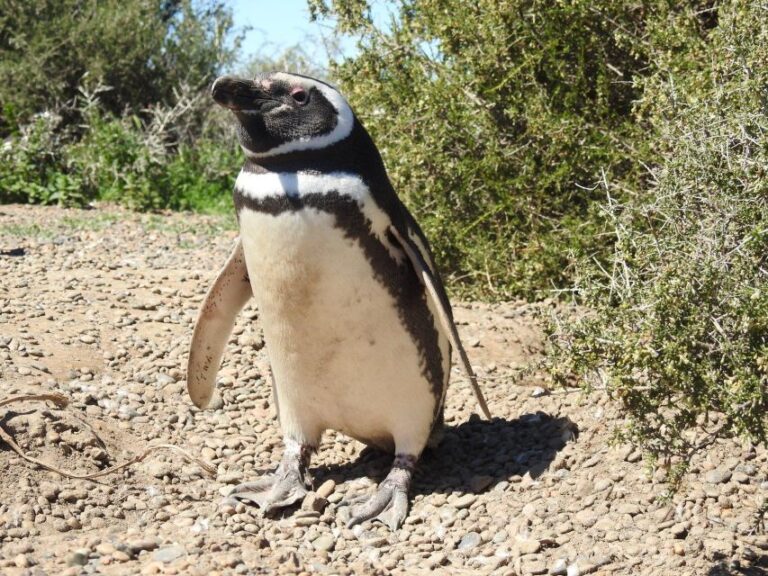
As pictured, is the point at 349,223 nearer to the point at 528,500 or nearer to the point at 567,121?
the point at 528,500

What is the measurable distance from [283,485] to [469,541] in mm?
716

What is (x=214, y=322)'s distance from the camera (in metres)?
3.85

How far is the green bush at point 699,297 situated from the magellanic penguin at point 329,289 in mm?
648

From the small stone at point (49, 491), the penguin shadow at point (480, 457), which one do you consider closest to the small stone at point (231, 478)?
the penguin shadow at point (480, 457)

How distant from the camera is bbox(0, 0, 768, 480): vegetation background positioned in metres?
2.70

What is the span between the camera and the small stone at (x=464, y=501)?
3.50 metres

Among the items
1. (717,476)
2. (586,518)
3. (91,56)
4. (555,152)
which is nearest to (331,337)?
(586,518)

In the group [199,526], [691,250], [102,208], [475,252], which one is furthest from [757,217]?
[102,208]

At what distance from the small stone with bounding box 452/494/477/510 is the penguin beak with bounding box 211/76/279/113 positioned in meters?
1.49

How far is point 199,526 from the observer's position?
3.25 metres

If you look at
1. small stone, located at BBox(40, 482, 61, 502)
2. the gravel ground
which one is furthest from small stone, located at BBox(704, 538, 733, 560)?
small stone, located at BBox(40, 482, 61, 502)

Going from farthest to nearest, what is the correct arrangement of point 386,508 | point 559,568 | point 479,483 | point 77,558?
point 479,483
point 386,508
point 559,568
point 77,558

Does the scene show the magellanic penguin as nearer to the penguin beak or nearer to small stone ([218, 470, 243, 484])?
the penguin beak

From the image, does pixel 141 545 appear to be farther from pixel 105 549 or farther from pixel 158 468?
pixel 158 468
